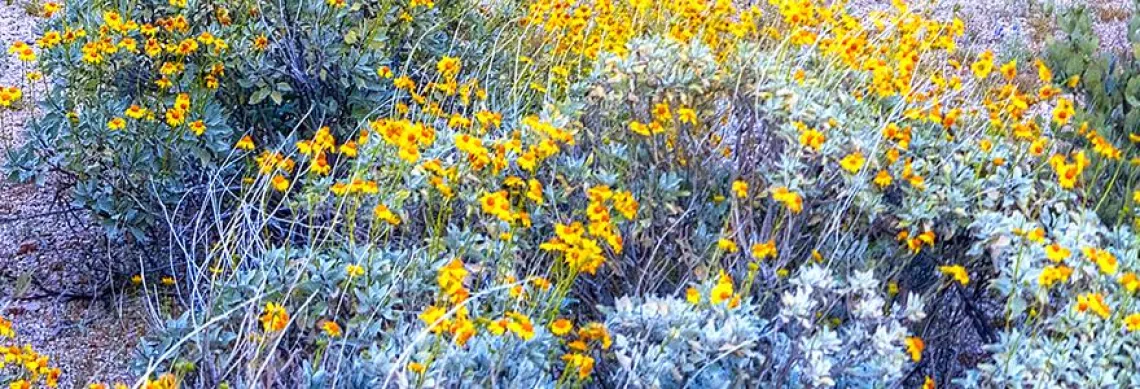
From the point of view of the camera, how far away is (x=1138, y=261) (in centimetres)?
262

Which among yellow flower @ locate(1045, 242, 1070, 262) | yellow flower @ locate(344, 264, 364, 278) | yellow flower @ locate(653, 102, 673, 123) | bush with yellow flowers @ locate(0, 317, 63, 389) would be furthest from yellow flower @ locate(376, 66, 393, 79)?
yellow flower @ locate(1045, 242, 1070, 262)

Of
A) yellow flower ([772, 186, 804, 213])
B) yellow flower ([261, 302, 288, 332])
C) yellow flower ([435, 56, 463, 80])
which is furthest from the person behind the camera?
A: yellow flower ([435, 56, 463, 80])

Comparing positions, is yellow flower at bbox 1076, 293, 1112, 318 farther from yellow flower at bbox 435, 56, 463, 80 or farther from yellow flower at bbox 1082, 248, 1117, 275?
yellow flower at bbox 435, 56, 463, 80

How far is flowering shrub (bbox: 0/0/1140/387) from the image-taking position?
2357mm

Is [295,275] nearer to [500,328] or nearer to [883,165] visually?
[500,328]

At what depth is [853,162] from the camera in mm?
2643

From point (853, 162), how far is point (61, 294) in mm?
2271

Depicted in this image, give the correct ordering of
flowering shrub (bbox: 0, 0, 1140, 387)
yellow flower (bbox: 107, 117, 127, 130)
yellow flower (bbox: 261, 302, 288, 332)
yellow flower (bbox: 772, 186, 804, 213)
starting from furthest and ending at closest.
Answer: yellow flower (bbox: 107, 117, 127, 130) → yellow flower (bbox: 772, 186, 804, 213) → flowering shrub (bbox: 0, 0, 1140, 387) → yellow flower (bbox: 261, 302, 288, 332)

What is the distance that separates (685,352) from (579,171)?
708 mm

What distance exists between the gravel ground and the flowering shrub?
22 cm

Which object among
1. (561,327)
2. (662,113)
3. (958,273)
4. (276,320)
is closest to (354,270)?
(276,320)

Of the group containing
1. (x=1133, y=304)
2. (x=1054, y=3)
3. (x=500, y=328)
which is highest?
(x=500, y=328)

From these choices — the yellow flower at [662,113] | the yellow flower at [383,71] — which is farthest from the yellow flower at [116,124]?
the yellow flower at [662,113]

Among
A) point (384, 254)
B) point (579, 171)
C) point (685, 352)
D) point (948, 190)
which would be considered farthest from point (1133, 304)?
point (384, 254)
